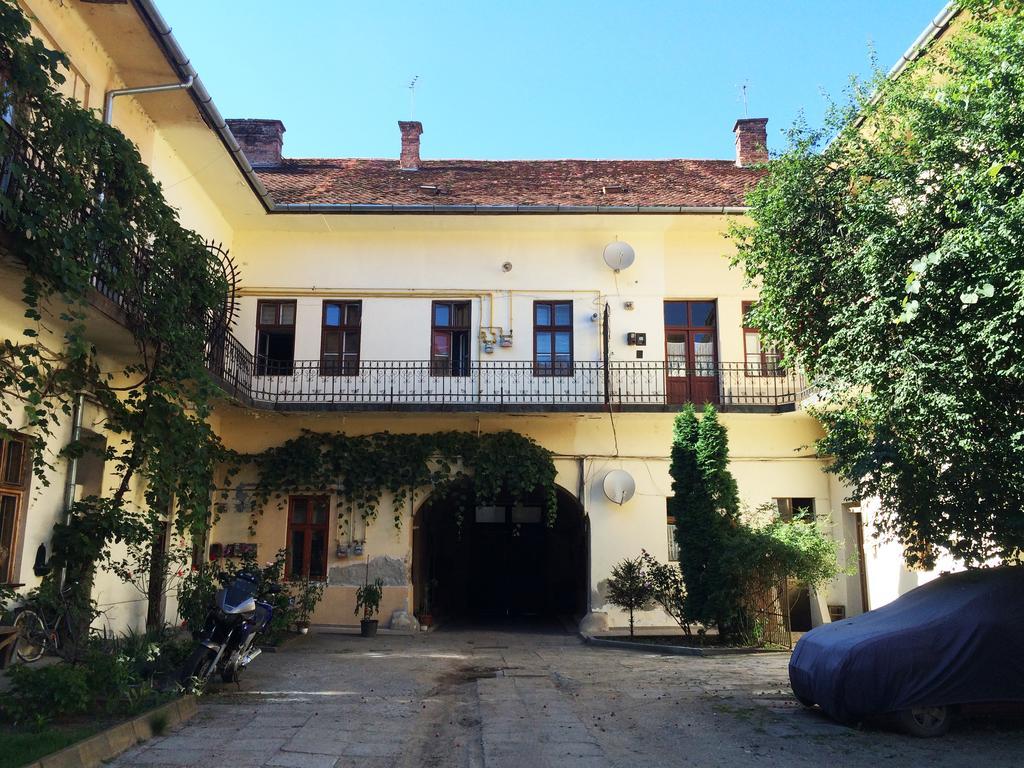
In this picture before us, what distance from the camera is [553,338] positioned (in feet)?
55.9

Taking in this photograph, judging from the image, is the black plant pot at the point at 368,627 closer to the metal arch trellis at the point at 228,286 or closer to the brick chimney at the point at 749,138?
the metal arch trellis at the point at 228,286

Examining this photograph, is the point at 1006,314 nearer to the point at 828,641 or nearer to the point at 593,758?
the point at 828,641

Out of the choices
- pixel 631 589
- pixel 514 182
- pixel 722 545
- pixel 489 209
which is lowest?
pixel 631 589

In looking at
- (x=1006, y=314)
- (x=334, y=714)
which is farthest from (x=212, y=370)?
(x=1006, y=314)

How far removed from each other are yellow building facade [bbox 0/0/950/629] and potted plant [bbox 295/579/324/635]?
0.57 m

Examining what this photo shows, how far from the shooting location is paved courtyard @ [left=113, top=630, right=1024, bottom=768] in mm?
6242

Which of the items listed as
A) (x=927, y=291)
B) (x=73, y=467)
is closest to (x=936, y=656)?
(x=927, y=291)

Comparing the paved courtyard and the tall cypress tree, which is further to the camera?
the tall cypress tree

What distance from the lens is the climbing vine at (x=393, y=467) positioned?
1634 centimetres

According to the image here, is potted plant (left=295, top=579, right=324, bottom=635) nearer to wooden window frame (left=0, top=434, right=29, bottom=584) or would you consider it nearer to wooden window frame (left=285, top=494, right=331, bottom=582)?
wooden window frame (left=285, top=494, right=331, bottom=582)

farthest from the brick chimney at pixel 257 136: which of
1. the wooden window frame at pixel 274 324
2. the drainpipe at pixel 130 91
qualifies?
the drainpipe at pixel 130 91

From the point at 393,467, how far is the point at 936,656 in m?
11.1

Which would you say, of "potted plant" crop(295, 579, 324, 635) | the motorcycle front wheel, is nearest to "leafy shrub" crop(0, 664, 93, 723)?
the motorcycle front wheel

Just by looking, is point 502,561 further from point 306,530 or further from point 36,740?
point 36,740
